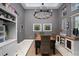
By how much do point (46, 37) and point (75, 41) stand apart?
100cm

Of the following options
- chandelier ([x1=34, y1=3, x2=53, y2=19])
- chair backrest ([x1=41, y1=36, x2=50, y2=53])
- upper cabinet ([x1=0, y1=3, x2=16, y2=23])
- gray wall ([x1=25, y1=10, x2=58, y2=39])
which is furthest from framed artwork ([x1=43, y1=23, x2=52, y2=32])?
upper cabinet ([x1=0, y1=3, x2=16, y2=23])

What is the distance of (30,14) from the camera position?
430cm

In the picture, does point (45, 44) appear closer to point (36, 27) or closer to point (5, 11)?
point (36, 27)

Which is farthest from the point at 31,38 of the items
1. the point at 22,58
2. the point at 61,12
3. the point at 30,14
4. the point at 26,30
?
the point at 22,58

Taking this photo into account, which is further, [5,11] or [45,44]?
[45,44]

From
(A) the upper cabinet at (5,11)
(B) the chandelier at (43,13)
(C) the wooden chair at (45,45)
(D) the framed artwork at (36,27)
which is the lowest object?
(C) the wooden chair at (45,45)

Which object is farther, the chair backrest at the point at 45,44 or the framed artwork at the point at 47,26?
the framed artwork at the point at 47,26

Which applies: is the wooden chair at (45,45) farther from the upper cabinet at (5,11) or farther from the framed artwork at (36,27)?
the upper cabinet at (5,11)

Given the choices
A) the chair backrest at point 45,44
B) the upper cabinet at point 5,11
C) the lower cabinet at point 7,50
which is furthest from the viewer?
the chair backrest at point 45,44

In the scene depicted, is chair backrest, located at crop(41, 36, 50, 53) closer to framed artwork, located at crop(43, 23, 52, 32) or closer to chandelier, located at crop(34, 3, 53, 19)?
framed artwork, located at crop(43, 23, 52, 32)

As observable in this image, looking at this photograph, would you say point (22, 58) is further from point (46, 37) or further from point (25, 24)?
point (25, 24)

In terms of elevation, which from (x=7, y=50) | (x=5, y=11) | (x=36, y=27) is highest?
(x=5, y=11)

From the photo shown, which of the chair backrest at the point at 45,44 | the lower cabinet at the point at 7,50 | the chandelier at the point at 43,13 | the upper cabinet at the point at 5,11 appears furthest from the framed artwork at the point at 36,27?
the lower cabinet at the point at 7,50

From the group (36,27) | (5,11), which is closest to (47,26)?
(36,27)
